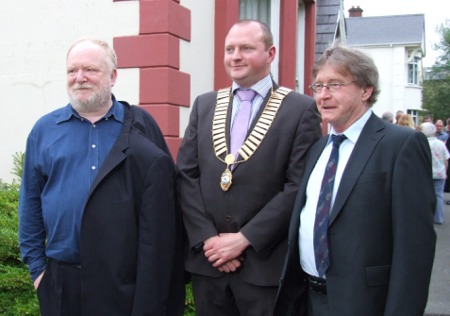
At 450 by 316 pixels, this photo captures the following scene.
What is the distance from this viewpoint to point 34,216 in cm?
311

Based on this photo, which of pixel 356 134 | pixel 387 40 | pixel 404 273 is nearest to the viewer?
pixel 404 273

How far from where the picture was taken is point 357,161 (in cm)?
257

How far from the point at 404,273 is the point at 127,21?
158 inches

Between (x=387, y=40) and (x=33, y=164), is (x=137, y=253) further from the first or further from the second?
(x=387, y=40)

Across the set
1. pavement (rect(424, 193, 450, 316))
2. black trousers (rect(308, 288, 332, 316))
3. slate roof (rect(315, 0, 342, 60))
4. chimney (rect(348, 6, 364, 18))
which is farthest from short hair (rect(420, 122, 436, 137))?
chimney (rect(348, 6, 364, 18))

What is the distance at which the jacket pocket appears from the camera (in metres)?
2.47

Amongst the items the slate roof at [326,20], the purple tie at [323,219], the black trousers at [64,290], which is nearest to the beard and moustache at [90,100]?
the black trousers at [64,290]

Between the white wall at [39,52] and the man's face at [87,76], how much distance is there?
99.7 inches

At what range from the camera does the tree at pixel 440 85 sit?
127 ft

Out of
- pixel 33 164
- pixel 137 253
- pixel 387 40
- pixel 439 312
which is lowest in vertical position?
pixel 439 312

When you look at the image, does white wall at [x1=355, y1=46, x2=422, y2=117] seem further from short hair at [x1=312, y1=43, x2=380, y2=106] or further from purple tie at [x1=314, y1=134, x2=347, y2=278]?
purple tie at [x1=314, y1=134, x2=347, y2=278]

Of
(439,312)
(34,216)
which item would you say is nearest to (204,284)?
(34,216)

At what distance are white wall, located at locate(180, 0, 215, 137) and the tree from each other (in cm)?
3551

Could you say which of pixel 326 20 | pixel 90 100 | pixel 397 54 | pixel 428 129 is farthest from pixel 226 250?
pixel 397 54
